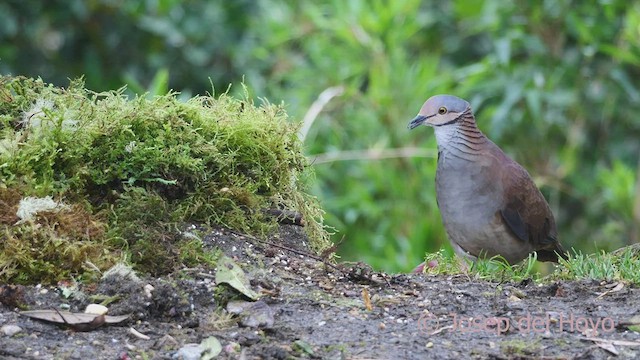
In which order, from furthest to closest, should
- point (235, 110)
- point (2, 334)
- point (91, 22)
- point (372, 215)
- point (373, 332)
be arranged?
point (91, 22) < point (372, 215) < point (235, 110) < point (373, 332) < point (2, 334)

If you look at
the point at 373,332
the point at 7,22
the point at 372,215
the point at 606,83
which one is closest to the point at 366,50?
the point at 372,215

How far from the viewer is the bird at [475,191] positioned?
5.19 meters

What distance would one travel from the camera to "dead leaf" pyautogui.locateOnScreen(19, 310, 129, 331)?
10.5ft

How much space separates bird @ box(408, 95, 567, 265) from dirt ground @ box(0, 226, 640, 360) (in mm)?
1248

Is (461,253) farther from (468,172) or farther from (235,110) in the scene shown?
(235,110)

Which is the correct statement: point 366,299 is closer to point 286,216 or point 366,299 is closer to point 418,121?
point 286,216

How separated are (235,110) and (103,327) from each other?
1357mm

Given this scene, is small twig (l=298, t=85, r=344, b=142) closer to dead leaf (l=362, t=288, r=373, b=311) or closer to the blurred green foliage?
the blurred green foliage

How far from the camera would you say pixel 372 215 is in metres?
7.98

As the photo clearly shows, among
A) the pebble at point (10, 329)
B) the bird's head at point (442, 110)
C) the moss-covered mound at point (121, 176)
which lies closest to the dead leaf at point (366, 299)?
the moss-covered mound at point (121, 176)

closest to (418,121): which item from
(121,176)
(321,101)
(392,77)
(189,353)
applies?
(121,176)

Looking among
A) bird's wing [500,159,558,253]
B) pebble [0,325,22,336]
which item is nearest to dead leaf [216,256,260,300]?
pebble [0,325,22,336]

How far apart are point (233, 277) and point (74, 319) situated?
1.98ft

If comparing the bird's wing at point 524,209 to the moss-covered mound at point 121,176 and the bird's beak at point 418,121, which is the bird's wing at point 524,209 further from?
the moss-covered mound at point 121,176
